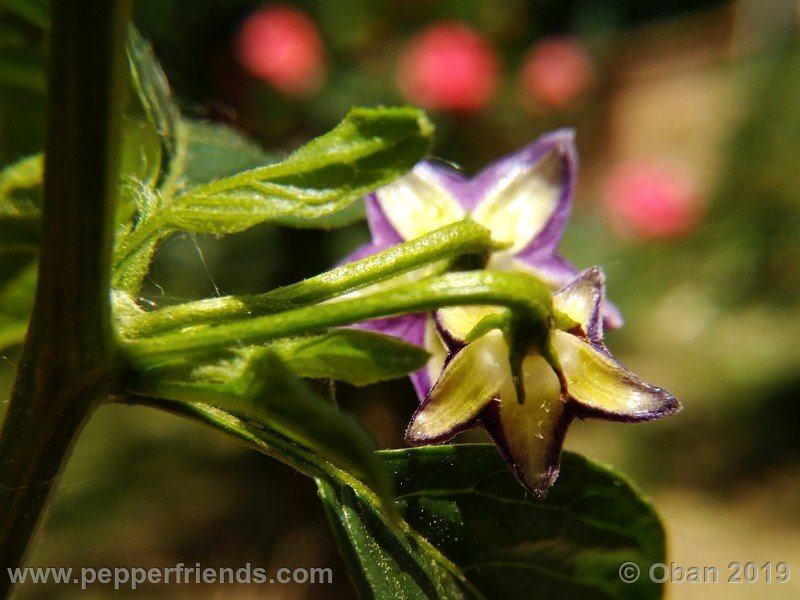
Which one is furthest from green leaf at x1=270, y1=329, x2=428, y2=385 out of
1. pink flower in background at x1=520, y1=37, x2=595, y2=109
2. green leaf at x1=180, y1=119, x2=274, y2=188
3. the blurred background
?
pink flower in background at x1=520, y1=37, x2=595, y2=109

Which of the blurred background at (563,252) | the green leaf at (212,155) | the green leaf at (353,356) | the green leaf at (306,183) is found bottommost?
the green leaf at (353,356)

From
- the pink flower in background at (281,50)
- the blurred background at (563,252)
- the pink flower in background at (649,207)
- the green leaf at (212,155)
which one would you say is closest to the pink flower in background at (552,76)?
the blurred background at (563,252)

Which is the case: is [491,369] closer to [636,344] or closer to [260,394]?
[260,394]

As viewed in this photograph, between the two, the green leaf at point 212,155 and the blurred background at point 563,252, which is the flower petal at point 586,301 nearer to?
the green leaf at point 212,155

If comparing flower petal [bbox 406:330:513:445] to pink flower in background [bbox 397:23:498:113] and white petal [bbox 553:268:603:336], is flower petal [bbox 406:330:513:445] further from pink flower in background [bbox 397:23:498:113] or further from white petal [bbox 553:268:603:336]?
pink flower in background [bbox 397:23:498:113]

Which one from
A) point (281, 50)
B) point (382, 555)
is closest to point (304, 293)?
point (382, 555)

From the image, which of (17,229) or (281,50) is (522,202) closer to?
(17,229)
